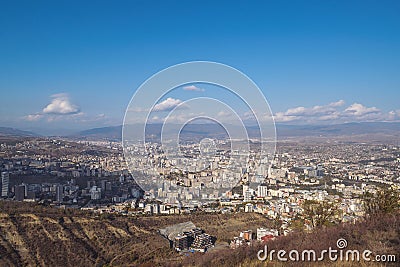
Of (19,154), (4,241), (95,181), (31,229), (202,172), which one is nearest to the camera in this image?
(202,172)

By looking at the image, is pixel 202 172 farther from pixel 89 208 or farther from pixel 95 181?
pixel 95 181

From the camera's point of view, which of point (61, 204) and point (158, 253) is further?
point (61, 204)

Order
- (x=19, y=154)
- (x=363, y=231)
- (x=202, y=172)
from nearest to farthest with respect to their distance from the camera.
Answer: (x=363, y=231) → (x=202, y=172) → (x=19, y=154)

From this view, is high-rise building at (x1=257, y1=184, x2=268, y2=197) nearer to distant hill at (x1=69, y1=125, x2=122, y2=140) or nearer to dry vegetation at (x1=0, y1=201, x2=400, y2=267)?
dry vegetation at (x1=0, y1=201, x2=400, y2=267)

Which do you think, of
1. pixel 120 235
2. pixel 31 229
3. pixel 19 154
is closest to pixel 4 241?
pixel 31 229
